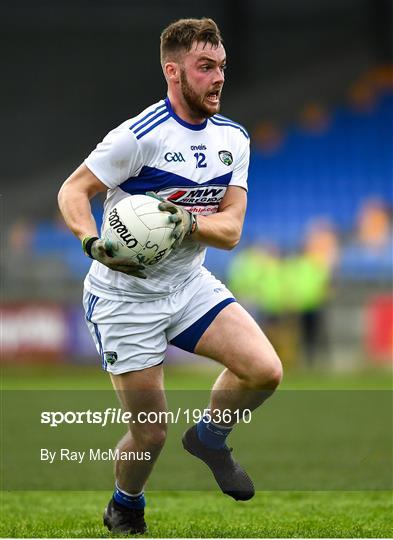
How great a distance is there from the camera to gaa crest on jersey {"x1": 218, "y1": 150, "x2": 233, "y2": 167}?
546cm

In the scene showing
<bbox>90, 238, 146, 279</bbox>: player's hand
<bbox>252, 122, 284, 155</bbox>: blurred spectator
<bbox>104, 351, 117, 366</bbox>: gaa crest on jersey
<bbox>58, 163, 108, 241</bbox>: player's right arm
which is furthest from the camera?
<bbox>252, 122, 284, 155</bbox>: blurred spectator

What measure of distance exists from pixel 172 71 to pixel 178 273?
39.9 inches

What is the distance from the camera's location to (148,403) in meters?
5.40

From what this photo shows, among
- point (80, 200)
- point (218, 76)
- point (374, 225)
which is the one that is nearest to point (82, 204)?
point (80, 200)

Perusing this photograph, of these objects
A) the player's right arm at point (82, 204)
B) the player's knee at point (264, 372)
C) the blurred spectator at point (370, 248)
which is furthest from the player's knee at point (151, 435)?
the blurred spectator at point (370, 248)

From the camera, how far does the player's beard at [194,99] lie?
530 cm

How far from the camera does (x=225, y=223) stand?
5.40m

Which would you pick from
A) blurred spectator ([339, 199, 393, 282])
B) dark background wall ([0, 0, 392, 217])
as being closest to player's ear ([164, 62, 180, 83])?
blurred spectator ([339, 199, 393, 282])

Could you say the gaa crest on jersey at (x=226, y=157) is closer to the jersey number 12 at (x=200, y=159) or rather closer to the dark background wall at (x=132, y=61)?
the jersey number 12 at (x=200, y=159)

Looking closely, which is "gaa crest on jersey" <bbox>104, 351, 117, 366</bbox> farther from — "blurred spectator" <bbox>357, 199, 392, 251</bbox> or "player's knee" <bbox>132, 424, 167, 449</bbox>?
"blurred spectator" <bbox>357, 199, 392, 251</bbox>

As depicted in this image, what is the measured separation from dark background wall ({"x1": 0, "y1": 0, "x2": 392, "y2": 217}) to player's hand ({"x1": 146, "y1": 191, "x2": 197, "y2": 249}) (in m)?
17.9

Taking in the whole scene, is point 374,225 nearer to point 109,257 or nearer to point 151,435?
point 151,435

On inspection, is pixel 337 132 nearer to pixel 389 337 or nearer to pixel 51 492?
pixel 389 337

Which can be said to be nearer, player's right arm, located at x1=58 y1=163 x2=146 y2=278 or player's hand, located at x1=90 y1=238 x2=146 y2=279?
player's hand, located at x1=90 y1=238 x2=146 y2=279
